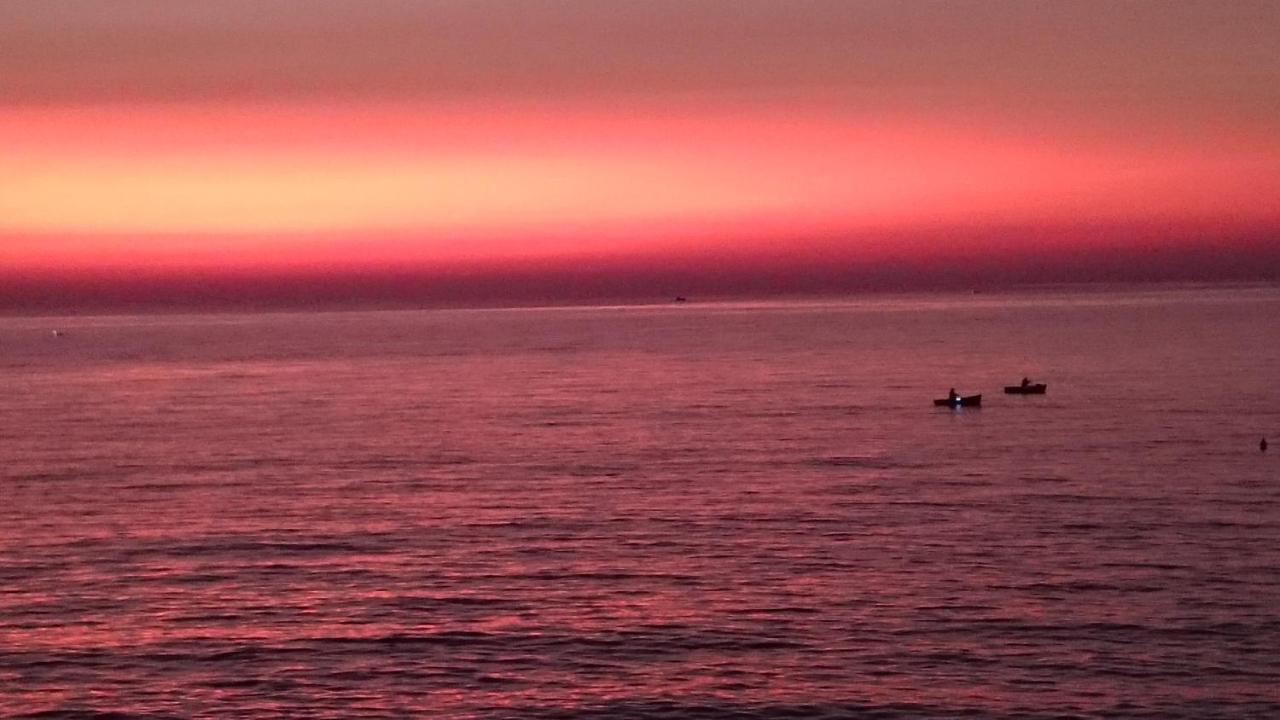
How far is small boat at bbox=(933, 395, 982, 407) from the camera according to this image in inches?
3292

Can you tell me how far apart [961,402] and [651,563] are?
1891 inches

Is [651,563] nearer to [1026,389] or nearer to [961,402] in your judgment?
[961,402]

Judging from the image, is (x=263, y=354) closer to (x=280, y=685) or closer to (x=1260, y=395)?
(x=1260, y=395)

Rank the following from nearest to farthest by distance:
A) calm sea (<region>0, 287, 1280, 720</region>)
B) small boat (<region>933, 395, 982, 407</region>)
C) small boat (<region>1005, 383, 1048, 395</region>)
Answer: calm sea (<region>0, 287, 1280, 720</region>) → small boat (<region>933, 395, 982, 407</region>) → small boat (<region>1005, 383, 1048, 395</region>)

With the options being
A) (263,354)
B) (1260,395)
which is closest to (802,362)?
(1260,395)

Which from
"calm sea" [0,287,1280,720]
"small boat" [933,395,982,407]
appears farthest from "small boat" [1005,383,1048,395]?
"small boat" [933,395,982,407]

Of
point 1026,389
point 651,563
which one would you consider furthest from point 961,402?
point 651,563

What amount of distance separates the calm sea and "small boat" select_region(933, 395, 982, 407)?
1.31m

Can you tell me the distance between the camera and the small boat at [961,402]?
274 feet

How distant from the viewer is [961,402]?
84438mm

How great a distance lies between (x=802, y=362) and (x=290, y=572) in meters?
101

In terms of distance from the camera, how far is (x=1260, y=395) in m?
Result: 87.0

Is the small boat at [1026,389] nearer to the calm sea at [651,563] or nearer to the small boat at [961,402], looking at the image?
the calm sea at [651,563]

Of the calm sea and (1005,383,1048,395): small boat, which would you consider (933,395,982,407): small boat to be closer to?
the calm sea
